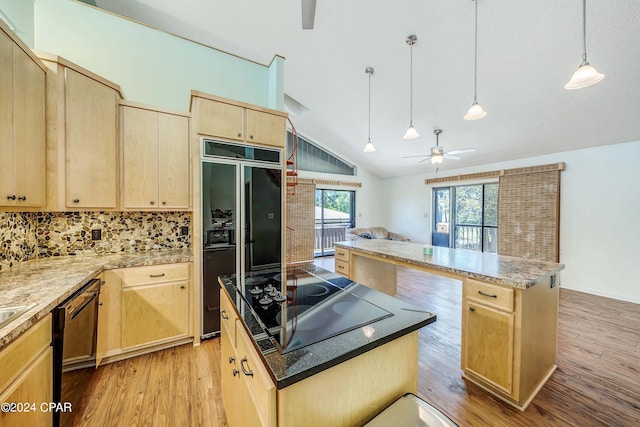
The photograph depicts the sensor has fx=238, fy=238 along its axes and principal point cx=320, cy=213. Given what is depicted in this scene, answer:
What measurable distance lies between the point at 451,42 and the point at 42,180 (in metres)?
4.08

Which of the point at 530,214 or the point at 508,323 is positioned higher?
the point at 530,214

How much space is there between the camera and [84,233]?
235 centimetres

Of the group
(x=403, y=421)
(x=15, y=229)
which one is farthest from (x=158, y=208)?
(x=403, y=421)

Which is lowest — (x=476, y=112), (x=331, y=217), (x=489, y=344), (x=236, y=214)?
(x=489, y=344)

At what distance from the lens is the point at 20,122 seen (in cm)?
153

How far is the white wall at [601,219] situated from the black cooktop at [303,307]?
16.1 feet

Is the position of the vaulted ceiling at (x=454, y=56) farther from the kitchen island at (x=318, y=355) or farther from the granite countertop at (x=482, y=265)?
the kitchen island at (x=318, y=355)

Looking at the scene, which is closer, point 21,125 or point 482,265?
point 21,125

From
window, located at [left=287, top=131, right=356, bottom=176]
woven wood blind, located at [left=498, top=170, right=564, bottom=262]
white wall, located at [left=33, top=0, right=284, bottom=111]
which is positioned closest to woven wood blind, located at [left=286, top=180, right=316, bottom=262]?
window, located at [left=287, top=131, right=356, bottom=176]

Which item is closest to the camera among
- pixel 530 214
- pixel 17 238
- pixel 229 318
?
pixel 229 318

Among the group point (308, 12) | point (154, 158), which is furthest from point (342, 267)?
point (308, 12)

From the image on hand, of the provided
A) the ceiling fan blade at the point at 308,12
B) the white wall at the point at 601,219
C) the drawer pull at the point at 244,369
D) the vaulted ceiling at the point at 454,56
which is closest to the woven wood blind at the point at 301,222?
the vaulted ceiling at the point at 454,56

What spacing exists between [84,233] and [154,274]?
36.4 inches

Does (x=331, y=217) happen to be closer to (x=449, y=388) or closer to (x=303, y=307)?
(x=449, y=388)
